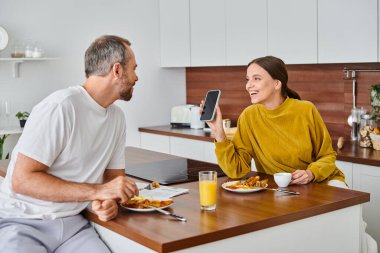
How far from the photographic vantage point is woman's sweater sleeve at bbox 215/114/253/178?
2.52 metres

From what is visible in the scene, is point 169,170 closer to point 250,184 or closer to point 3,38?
point 250,184

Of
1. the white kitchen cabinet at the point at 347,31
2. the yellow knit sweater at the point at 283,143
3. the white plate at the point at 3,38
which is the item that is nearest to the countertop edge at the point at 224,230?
the yellow knit sweater at the point at 283,143

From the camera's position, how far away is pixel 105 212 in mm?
1885

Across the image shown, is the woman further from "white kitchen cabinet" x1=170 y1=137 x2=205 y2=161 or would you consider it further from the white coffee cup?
"white kitchen cabinet" x1=170 y1=137 x2=205 y2=161

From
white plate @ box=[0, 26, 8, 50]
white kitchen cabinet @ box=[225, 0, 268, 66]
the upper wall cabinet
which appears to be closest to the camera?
the upper wall cabinet

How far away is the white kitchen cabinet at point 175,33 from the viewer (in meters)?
4.88

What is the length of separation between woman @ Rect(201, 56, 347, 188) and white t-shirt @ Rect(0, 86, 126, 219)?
0.59 metres

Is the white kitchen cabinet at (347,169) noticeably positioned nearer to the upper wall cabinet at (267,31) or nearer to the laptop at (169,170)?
the upper wall cabinet at (267,31)

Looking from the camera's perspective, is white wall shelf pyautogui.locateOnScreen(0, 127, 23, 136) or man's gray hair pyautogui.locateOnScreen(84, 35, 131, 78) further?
white wall shelf pyautogui.locateOnScreen(0, 127, 23, 136)

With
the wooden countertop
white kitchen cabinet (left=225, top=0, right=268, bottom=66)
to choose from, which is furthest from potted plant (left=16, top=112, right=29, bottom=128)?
white kitchen cabinet (left=225, top=0, right=268, bottom=66)

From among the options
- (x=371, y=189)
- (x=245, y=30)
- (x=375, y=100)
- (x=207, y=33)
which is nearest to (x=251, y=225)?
(x=371, y=189)

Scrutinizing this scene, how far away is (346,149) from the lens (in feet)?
11.5

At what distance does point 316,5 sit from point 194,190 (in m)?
1.89

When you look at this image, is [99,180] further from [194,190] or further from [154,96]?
[154,96]
